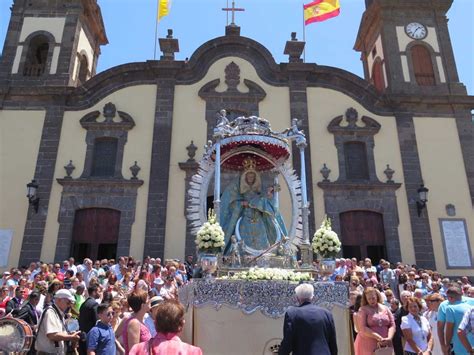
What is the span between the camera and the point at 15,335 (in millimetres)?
5098

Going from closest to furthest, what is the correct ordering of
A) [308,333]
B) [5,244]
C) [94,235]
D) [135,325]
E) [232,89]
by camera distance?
[308,333]
[135,325]
[5,244]
[94,235]
[232,89]

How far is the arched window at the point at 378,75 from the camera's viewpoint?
1988 centimetres

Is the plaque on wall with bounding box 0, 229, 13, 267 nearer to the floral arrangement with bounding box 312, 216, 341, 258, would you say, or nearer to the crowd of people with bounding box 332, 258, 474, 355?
the floral arrangement with bounding box 312, 216, 341, 258

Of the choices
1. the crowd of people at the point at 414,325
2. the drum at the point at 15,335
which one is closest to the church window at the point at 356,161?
the crowd of people at the point at 414,325

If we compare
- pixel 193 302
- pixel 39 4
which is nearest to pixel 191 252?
pixel 193 302

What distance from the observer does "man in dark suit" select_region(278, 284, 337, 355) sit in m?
4.05

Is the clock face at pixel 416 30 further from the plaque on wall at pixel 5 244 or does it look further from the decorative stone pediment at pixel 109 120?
the plaque on wall at pixel 5 244

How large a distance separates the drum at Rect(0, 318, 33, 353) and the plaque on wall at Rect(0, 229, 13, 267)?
11024mm

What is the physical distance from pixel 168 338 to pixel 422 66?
1923 centimetres

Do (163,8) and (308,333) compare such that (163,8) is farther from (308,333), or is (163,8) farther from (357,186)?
(308,333)

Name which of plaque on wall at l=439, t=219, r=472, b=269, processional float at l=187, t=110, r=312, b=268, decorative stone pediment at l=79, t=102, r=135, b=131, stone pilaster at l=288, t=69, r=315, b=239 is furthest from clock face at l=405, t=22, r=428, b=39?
decorative stone pediment at l=79, t=102, r=135, b=131

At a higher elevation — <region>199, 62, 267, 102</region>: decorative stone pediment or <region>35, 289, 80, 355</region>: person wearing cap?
<region>199, 62, 267, 102</region>: decorative stone pediment

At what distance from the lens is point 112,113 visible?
668 inches

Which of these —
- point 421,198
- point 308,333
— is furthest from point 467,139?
point 308,333
